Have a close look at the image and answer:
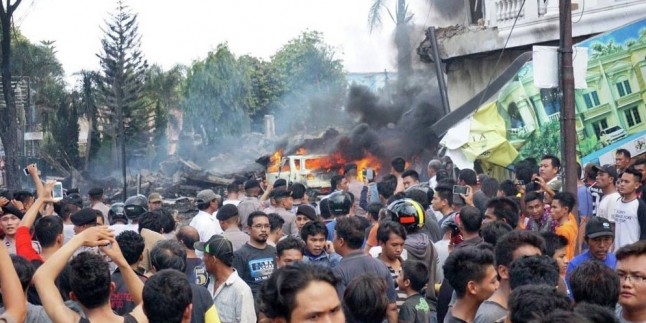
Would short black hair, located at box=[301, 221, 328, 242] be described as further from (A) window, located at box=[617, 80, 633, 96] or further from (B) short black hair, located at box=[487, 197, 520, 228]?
(A) window, located at box=[617, 80, 633, 96]

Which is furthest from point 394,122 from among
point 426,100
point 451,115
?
point 451,115

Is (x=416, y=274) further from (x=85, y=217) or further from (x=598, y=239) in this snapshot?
(x=85, y=217)

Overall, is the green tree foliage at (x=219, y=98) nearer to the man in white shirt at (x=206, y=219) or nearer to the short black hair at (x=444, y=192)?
the man in white shirt at (x=206, y=219)

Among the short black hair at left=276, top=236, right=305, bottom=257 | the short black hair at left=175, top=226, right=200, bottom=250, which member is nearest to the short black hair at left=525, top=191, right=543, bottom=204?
the short black hair at left=276, top=236, right=305, bottom=257

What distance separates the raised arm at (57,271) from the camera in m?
5.07

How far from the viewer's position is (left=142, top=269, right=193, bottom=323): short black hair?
4941 mm

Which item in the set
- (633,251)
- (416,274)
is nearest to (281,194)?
(416,274)

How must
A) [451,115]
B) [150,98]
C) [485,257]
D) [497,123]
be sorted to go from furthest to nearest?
[150,98]
[451,115]
[497,123]
[485,257]

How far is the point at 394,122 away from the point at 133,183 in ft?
42.7

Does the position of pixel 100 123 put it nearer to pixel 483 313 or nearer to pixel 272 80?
pixel 272 80

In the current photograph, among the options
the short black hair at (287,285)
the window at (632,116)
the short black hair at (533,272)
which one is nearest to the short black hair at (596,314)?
the short black hair at (287,285)

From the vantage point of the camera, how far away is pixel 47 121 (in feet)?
169

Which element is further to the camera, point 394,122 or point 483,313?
point 394,122

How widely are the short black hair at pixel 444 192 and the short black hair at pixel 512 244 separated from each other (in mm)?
4048
